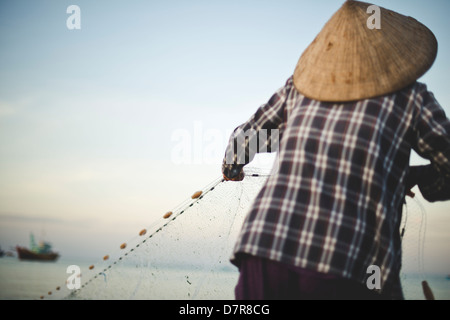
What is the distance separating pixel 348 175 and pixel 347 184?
0.13ft

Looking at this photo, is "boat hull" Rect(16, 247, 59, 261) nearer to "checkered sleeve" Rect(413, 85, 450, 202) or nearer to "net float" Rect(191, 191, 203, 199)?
"net float" Rect(191, 191, 203, 199)

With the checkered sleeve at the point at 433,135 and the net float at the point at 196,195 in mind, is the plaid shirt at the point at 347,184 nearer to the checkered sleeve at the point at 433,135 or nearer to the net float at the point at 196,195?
the checkered sleeve at the point at 433,135

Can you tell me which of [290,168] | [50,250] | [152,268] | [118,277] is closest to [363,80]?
[290,168]

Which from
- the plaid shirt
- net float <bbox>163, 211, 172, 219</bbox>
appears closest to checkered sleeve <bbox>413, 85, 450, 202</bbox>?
the plaid shirt

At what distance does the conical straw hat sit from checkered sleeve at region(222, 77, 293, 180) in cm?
16

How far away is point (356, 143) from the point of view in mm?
1708

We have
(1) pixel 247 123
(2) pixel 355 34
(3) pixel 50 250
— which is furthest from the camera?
(3) pixel 50 250

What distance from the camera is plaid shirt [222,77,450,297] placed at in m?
1.67

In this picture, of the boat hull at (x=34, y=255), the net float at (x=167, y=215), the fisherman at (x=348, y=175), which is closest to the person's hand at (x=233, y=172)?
the fisherman at (x=348, y=175)

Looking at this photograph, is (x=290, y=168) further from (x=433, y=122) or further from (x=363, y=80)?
(x=433, y=122)

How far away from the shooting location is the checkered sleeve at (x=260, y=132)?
7.07 ft

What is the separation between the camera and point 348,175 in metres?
1.70

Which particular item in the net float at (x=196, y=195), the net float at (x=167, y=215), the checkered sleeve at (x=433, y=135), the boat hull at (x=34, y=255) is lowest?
the boat hull at (x=34, y=255)
